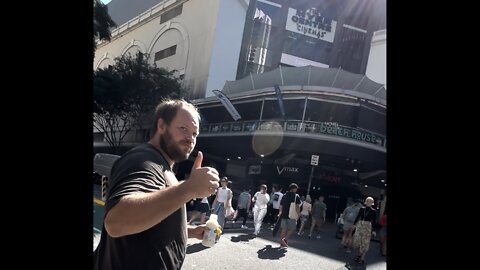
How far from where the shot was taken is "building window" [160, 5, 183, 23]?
84.3ft

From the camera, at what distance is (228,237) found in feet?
29.0

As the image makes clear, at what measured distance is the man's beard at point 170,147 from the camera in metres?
1.62

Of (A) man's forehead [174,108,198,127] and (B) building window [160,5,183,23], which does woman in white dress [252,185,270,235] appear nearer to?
(A) man's forehead [174,108,198,127]

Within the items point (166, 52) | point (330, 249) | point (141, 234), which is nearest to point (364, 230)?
point (330, 249)

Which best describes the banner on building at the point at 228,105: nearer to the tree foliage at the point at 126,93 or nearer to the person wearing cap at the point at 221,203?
the tree foliage at the point at 126,93

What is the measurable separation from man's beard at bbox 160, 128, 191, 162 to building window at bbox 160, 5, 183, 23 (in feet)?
82.1

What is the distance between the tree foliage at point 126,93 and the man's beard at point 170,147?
3.14m

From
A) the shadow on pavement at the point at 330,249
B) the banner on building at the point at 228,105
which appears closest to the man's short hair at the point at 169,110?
the shadow on pavement at the point at 330,249

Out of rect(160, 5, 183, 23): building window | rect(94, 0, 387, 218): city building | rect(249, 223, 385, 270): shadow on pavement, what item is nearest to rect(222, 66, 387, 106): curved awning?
rect(94, 0, 387, 218): city building

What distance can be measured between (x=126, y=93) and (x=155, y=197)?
33.5ft
